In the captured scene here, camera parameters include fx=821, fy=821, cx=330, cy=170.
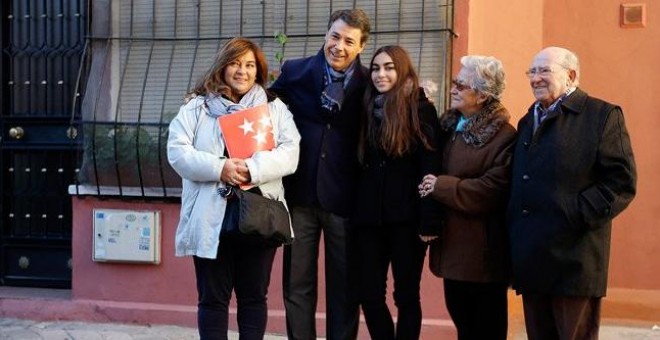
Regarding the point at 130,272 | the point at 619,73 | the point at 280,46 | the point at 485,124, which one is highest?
the point at 280,46

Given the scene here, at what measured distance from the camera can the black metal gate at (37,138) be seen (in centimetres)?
605

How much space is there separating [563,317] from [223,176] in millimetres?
1587

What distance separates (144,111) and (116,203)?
2.16 ft

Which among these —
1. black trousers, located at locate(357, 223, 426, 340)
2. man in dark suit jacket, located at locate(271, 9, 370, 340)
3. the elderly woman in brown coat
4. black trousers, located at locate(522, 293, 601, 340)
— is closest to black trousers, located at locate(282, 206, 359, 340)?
man in dark suit jacket, located at locate(271, 9, 370, 340)

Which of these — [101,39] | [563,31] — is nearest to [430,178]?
[563,31]

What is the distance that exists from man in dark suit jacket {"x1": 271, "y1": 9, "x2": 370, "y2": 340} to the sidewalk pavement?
4.39ft

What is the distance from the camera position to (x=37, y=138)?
6113mm

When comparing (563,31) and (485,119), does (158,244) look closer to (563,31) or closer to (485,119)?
(485,119)

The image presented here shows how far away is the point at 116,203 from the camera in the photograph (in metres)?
5.59

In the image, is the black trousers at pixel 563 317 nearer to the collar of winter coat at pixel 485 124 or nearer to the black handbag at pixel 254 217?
the collar of winter coat at pixel 485 124

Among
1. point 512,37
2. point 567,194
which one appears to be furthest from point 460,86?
point 512,37

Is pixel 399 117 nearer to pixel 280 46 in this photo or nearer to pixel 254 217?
pixel 254 217

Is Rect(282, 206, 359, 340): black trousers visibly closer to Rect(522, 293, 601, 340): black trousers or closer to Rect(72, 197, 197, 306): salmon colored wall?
Rect(522, 293, 601, 340): black trousers

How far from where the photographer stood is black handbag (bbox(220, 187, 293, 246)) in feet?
12.0
